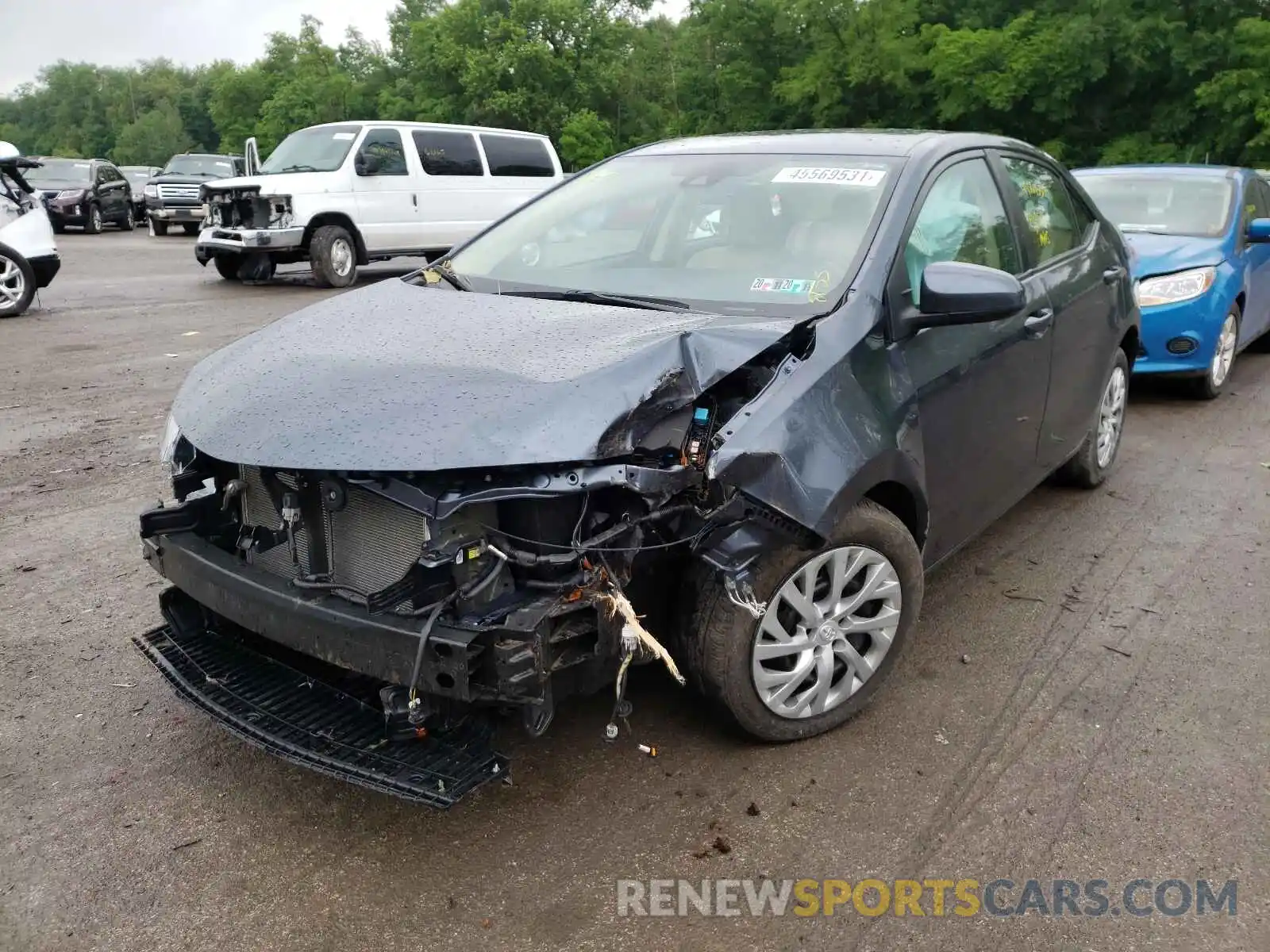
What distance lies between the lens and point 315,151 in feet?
46.0

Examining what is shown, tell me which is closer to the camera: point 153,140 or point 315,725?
point 315,725

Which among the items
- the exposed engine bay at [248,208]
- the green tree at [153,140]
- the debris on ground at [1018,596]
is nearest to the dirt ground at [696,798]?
the debris on ground at [1018,596]

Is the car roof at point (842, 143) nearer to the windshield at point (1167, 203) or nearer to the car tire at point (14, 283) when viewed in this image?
the windshield at point (1167, 203)

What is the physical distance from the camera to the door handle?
3848 millimetres

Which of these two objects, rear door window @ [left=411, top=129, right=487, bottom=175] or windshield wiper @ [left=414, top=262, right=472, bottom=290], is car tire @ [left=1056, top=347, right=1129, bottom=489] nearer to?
windshield wiper @ [left=414, top=262, right=472, bottom=290]

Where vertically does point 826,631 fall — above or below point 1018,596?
above

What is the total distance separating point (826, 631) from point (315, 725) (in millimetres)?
→ 1422

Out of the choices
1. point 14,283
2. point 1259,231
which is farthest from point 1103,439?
point 14,283

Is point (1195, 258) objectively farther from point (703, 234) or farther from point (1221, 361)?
point (703, 234)

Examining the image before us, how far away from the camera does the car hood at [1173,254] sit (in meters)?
6.99

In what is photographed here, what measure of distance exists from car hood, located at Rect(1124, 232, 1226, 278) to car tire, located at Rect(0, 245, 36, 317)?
10724mm

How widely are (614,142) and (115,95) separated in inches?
3140

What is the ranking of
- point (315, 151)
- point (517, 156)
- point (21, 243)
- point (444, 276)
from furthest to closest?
point (517, 156) < point (315, 151) < point (21, 243) < point (444, 276)

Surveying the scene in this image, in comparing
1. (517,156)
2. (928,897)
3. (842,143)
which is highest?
(517,156)
